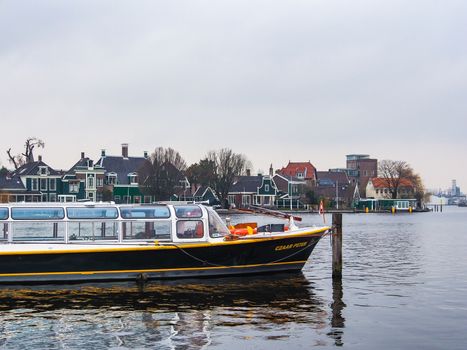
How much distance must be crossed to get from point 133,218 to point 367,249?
25447 mm

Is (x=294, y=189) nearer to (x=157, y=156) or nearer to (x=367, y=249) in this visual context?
(x=157, y=156)

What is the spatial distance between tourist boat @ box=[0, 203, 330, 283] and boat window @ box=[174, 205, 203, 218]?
37 mm

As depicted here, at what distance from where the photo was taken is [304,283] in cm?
3084


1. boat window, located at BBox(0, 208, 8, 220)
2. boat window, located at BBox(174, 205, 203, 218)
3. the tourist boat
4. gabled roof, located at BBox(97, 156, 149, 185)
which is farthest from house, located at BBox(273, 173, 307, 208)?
boat window, located at BBox(0, 208, 8, 220)

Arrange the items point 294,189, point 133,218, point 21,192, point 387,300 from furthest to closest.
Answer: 1. point 294,189
2. point 21,192
3. point 133,218
4. point 387,300

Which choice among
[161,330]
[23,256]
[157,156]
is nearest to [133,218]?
[23,256]

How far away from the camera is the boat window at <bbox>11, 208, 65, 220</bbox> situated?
2950 cm

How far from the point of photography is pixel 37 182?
13475cm

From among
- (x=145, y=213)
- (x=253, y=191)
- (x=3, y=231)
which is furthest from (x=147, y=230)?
(x=253, y=191)

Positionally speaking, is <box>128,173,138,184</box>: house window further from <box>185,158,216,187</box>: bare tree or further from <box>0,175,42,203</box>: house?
<box>0,175,42,203</box>: house

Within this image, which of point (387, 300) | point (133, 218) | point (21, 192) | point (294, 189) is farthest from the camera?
point (294, 189)

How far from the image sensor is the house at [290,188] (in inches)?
6836

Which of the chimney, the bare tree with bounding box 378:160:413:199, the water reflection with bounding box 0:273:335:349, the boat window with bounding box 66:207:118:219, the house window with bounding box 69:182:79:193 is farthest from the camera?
the bare tree with bounding box 378:160:413:199

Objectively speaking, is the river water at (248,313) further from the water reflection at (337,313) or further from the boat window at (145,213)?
the boat window at (145,213)
